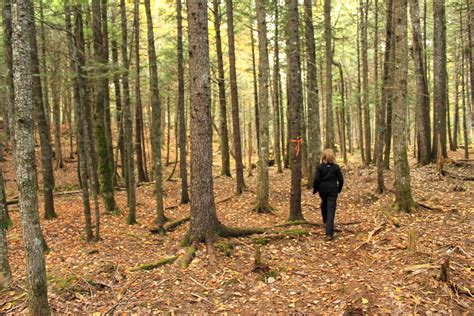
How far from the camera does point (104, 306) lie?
18.7 feet

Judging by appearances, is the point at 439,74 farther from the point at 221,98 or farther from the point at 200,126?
the point at 200,126

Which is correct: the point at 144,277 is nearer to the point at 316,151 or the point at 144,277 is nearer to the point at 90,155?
the point at 90,155

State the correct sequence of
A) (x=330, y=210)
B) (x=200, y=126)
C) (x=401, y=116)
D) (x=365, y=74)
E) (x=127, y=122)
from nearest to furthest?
1. (x=200, y=126)
2. (x=330, y=210)
3. (x=401, y=116)
4. (x=127, y=122)
5. (x=365, y=74)

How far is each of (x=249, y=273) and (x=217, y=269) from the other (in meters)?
0.66

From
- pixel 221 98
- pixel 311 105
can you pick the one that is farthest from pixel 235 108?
pixel 311 105

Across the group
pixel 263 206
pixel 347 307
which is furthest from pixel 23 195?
pixel 263 206

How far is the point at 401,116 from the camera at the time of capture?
30.3 feet

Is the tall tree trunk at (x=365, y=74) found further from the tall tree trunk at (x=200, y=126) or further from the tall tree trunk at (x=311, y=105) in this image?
the tall tree trunk at (x=200, y=126)

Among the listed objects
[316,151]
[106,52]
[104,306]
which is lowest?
[104,306]

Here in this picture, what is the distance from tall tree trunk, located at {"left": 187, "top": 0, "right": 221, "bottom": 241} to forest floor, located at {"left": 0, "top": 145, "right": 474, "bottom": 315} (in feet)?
2.33

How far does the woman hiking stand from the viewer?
26.2 ft

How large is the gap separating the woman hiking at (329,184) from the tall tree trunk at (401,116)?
7.77 feet

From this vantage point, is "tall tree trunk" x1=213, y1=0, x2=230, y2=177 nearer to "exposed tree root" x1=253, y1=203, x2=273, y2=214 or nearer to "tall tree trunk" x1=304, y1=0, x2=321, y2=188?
"tall tree trunk" x1=304, y1=0, x2=321, y2=188

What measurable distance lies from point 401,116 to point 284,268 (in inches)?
217
